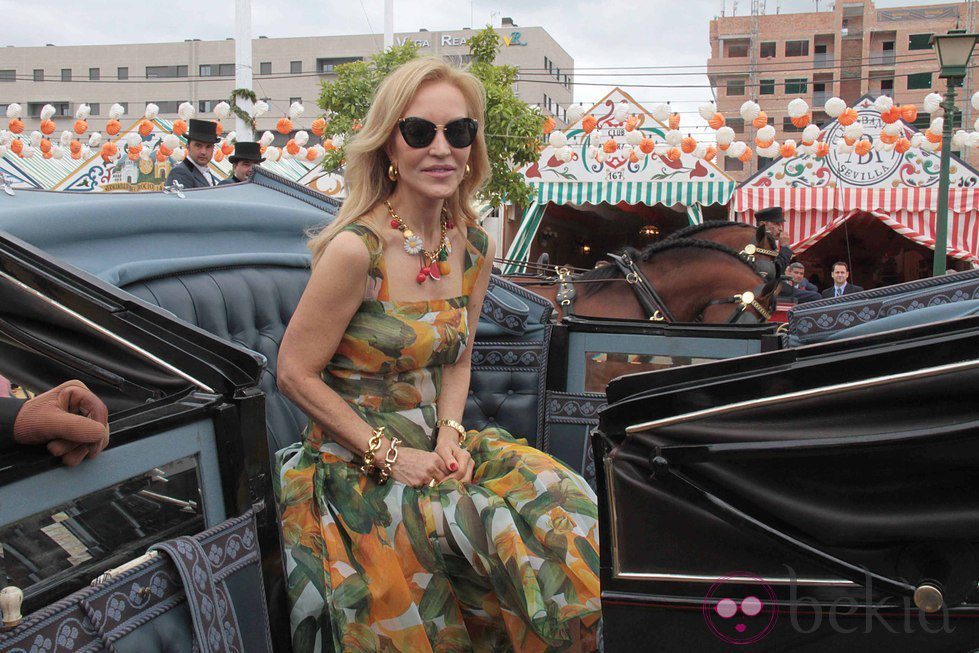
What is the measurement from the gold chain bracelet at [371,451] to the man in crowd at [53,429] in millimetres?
675

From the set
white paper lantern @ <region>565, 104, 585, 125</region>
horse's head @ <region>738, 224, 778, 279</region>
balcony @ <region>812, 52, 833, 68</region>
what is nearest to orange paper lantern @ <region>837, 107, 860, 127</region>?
white paper lantern @ <region>565, 104, 585, 125</region>

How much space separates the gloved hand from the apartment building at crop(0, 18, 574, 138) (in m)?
53.5

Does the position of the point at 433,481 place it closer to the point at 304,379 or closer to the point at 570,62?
the point at 304,379

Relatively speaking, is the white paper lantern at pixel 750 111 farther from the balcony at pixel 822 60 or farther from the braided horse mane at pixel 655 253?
the balcony at pixel 822 60

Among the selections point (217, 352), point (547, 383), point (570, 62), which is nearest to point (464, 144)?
point (217, 352)

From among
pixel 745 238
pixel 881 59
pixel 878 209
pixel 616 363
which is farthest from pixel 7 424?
pixel 881 59

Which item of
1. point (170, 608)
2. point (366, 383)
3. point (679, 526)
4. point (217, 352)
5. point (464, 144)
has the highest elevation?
point (464, 144)

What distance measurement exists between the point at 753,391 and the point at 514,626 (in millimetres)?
746

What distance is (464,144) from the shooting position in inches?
80.5

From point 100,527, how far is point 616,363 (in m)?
2.75

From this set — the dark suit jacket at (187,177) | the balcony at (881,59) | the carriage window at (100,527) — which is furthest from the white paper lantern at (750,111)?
the balcony at (881,59)

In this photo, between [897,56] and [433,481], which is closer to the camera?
[433,481]

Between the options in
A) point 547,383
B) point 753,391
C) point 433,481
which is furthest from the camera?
point 547,383

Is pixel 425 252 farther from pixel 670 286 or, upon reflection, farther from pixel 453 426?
pixel 670 286
